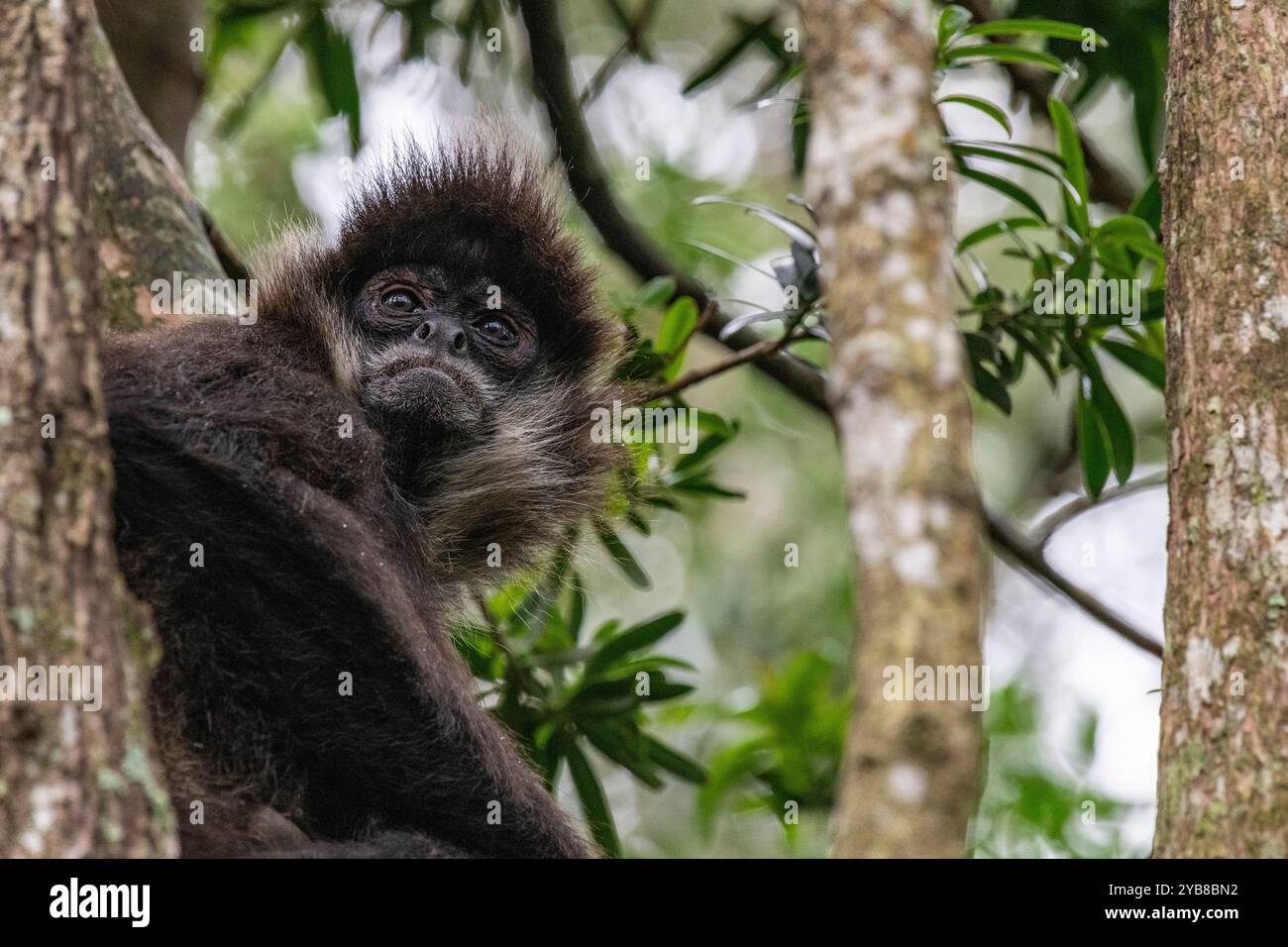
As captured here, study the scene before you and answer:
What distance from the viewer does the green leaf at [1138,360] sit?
22.7ft

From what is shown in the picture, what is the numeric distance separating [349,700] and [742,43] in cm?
527

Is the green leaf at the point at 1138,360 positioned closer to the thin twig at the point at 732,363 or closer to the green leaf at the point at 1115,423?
the green leaf at the point at 1115,423

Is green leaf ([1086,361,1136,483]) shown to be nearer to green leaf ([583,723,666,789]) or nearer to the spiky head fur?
the spiky head fur

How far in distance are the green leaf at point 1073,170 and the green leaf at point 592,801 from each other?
342 cm

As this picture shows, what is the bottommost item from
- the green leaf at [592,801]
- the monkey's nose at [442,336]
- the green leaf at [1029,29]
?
the green leaf at [592,801]

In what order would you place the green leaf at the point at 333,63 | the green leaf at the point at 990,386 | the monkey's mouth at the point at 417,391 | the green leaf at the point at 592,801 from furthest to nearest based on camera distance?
the green leaf at the point at 333,63, the green leaf at the point at 592,801, the green leaf at the point at 990,386, the monkey's mouth at the point at 417,391

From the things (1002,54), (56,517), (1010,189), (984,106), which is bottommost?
(56,517)

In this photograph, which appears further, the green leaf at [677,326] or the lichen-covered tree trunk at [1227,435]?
the green leaf at [677,326]

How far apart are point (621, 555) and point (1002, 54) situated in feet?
9.66

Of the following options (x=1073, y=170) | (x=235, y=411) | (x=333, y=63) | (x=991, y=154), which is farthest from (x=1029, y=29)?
(x=333, y=63)

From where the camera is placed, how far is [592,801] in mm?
7285

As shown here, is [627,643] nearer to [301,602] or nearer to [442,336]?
[442,336]

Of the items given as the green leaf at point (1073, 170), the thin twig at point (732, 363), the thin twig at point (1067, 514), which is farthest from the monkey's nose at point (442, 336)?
the thin twig at point (1067, 514)
